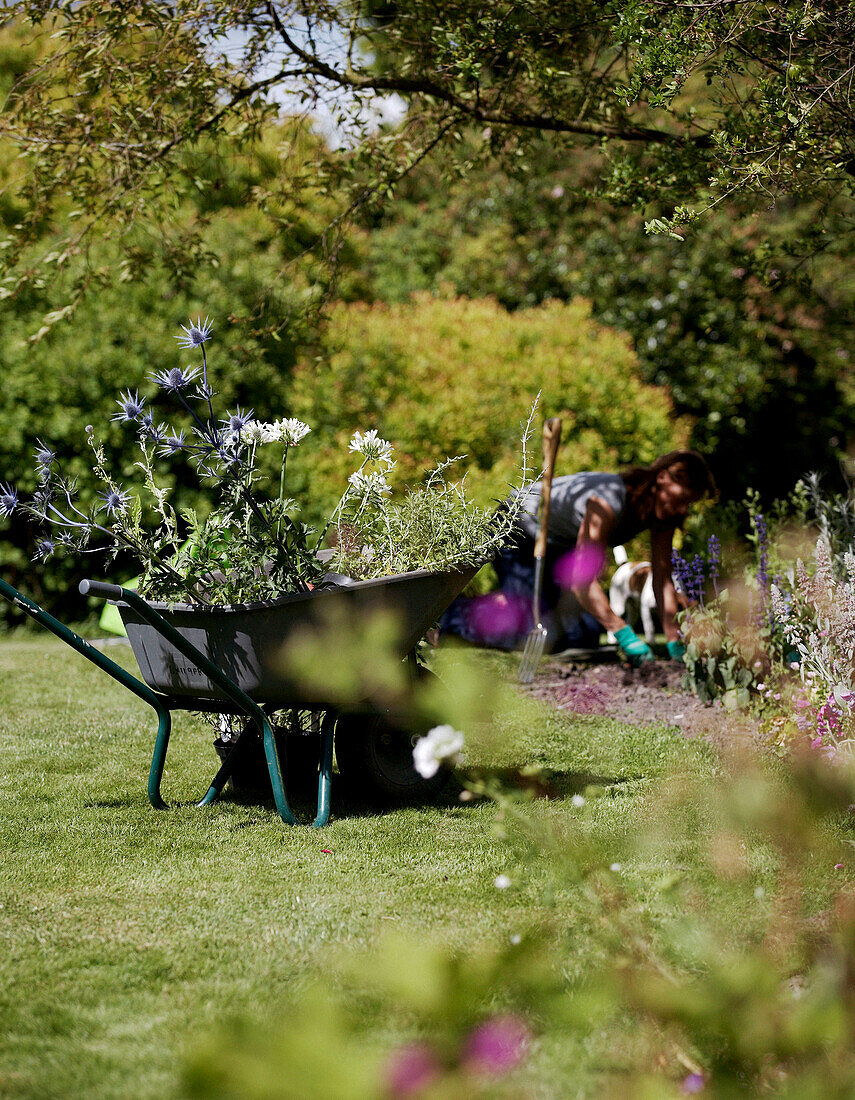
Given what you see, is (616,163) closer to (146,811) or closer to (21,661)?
(146,811)

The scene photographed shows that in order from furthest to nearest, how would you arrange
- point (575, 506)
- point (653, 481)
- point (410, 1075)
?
1. point (575, 506)
2. point (653, 481)
3. point (410, 1075)

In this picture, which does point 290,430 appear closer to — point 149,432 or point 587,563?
point 149,432

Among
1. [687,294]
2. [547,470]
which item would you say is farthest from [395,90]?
[687,294]

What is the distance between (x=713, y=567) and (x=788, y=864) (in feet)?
7.63

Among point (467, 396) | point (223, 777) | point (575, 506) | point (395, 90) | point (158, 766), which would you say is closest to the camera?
point (158, 766)

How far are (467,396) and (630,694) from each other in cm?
265

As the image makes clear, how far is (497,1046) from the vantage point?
1.51m

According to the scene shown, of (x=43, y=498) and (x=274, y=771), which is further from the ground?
(x=43, y=498)

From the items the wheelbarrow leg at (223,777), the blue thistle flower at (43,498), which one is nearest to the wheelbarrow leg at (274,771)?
the wheelbarrow leg at (223,777)

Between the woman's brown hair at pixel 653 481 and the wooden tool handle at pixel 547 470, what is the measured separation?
Result: 1.37 feet

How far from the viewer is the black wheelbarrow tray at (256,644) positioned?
9.47 ft

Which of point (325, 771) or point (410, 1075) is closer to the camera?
point (410, 1075)

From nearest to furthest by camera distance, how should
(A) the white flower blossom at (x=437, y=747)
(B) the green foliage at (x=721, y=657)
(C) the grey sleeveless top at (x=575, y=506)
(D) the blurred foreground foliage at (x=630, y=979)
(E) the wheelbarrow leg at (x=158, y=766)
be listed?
1. (D) the blurred foreground foliage at (x=630, y=979)
2. (A) the white flower blossom at (x=437, y=747)
3. (E) the wheelbarrow leg at (x=158, y=766)
4. (B) the green foliage at (x=721, y=657)
5. (C) the grey sleeveless top at (x=575, y=506)

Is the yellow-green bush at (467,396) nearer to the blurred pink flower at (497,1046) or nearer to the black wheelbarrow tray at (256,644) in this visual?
the black wheelbarrow tray at (256,644)
